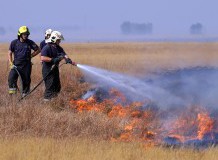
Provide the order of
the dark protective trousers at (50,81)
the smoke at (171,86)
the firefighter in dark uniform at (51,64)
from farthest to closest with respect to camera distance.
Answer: the dark protective trousers at (50,81), the firefighter in dark uniform at (51,64), the smoke at (171,86)

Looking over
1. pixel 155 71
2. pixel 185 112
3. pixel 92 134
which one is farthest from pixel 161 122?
pixel 155 71

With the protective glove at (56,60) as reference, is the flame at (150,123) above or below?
below

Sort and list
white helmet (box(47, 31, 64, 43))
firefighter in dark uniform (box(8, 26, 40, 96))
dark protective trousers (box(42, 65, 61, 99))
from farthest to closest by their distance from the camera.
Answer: firefighter in dark uniform (box(8, 26, 40, 96)), dark protective trousers (box(42, 65, 61, 99)), white helmet (box(47, 31, 64, 43))

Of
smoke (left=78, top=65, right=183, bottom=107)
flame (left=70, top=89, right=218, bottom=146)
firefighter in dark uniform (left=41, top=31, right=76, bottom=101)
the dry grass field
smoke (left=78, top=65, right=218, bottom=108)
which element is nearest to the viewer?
the dry grass field

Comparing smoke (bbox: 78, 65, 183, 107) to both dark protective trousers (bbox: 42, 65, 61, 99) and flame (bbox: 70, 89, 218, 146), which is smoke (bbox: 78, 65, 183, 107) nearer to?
flame (bbox: 70, 89, 218, 146)

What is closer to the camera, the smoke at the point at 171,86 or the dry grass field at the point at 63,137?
the dry grass field at the point at 63,137

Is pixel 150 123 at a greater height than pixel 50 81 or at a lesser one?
lesser

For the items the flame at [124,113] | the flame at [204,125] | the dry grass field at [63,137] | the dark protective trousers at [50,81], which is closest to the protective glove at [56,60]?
the dark protective trousers at [50,81]

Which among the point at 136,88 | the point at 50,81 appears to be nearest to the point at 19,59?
the point at 50,81

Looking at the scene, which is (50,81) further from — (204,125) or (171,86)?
(204,125)

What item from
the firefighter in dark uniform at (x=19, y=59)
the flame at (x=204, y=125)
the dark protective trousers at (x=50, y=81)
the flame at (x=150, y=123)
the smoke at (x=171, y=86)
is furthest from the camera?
the firefighter in dark uniform at (x=19, y=59)

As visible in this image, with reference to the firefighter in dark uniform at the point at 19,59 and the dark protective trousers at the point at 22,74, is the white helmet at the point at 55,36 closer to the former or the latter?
the firefighter in dark uniform at the point at 19,59

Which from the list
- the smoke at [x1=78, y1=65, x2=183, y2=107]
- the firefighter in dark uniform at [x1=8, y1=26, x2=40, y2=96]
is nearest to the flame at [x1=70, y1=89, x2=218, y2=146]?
the smoke at [x1=78, y1=65, x2=183, y2=107]

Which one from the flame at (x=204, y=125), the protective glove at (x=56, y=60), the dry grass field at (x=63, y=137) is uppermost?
the protective glove at (x=56, y=60)
